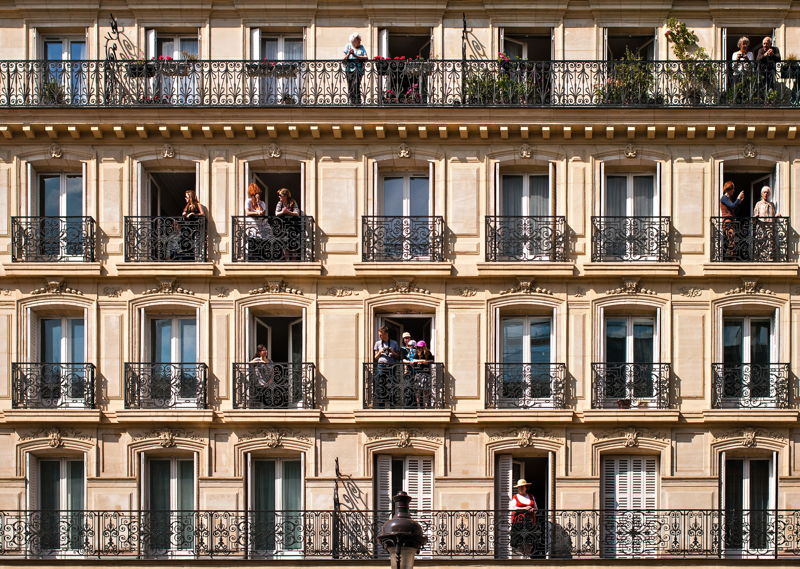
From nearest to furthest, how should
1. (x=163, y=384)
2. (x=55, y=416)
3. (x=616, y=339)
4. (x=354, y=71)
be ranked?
(x=55, y=416)
(x=163, y=384)
(x=354, y=71)
(x=616, y=339)

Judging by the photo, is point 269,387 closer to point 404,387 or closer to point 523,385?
point 404,387

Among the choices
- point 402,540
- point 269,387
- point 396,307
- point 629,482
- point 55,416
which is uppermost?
Result: point 396,307

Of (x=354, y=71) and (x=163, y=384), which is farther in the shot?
(x=354, y=71)

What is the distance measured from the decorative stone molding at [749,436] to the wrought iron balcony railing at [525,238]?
184 inches

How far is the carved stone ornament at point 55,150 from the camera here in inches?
979

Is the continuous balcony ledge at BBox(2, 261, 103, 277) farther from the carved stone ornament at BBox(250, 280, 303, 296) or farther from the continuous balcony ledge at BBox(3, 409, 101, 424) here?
the carved stone ornament at BBox(250, 280, 303, 296)

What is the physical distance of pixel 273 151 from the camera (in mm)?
24797

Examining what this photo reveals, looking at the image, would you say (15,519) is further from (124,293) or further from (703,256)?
(703,256)

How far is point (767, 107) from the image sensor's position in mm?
24469

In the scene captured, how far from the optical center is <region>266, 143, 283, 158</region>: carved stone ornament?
2478 centimetres

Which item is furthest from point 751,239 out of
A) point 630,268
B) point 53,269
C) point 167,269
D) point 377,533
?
point 53,269

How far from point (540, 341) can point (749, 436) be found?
4.48m

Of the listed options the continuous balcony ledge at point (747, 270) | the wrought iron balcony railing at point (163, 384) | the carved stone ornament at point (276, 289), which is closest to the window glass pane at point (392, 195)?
the carved stone ornament at point (276, 289)

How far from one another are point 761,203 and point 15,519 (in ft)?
52.8
